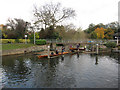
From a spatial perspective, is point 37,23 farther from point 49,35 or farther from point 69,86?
point 69,86

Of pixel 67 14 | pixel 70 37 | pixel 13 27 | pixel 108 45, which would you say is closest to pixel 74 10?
pixel 67 14

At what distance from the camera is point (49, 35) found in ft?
139

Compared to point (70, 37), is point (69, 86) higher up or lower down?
lower down

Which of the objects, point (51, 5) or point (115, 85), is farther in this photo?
point (51, 5)

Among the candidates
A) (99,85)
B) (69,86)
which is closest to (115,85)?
(99,85)

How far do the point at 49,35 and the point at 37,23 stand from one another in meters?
7.50

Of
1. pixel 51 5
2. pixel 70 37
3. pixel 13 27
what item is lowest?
pixel 70 37

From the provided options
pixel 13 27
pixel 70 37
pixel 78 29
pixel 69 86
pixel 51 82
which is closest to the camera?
pixel 69 86

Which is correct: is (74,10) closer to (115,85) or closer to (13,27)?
(13,27)

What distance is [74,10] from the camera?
A: 3753 cm

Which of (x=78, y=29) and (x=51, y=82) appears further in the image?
(x=78, y=29)

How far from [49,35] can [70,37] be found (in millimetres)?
9811

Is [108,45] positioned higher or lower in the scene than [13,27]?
lower

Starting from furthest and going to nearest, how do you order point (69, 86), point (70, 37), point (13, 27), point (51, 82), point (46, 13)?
point (70, 37) < point (13, 27) < point (46, 13) < point (51, 82) < point (69, 86)
